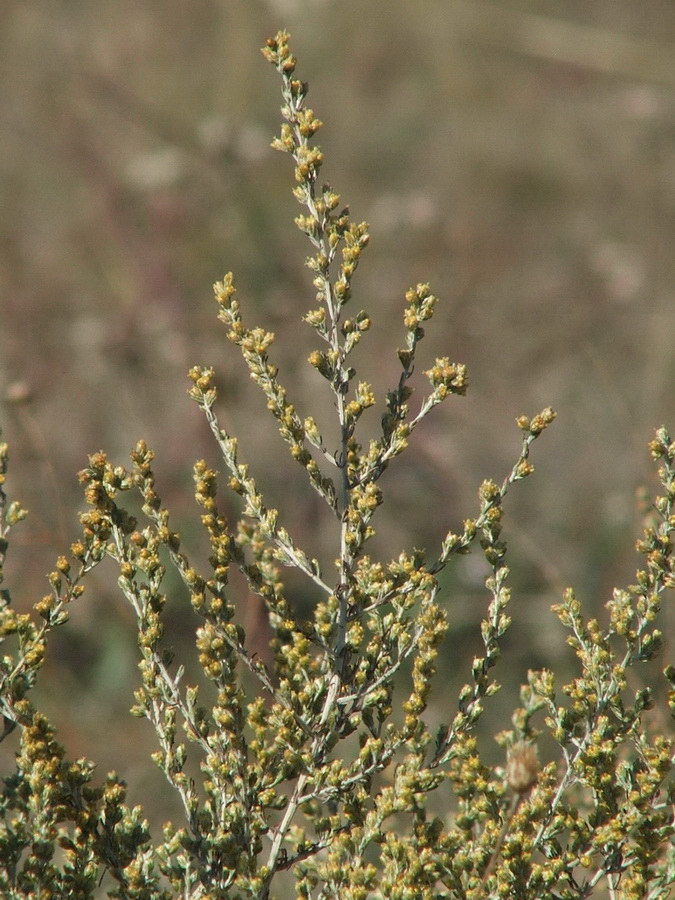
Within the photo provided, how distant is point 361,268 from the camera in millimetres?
8906

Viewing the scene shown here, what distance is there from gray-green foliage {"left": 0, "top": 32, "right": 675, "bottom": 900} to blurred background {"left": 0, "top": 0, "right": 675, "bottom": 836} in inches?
61.5

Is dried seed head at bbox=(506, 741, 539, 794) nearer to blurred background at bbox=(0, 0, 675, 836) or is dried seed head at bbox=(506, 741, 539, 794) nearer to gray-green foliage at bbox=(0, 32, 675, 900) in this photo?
gray-green foliage at bbox=(0, 32, 675, 900)

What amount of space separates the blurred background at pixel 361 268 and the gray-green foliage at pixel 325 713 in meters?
1.56

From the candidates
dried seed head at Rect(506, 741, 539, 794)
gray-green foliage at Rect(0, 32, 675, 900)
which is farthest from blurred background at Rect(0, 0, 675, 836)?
dried seed head at Rect(506, 741, 539, 794)

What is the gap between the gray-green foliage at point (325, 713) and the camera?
2123 mm

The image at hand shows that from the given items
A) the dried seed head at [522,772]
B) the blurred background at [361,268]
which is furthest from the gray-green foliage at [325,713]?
the blurred background at [361,268]

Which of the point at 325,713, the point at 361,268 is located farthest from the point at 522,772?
the point at 361,268

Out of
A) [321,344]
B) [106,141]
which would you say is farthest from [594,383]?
[106,141]

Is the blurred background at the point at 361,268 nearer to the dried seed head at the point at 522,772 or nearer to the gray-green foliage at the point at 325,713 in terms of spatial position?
the gray-green foliage at the point at 325,713

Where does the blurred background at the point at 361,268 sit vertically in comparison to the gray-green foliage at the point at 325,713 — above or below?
above

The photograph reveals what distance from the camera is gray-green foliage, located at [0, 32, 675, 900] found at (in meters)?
2.12

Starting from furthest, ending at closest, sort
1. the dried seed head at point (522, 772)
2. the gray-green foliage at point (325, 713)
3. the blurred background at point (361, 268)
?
the blurred background at point (361, 268) → the gray-green foliage at point (325, 713) → the dried seed head at point (522, 772)

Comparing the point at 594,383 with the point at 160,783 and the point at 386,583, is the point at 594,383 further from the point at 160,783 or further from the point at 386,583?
the point at 386,583

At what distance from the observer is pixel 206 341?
21.3ft
